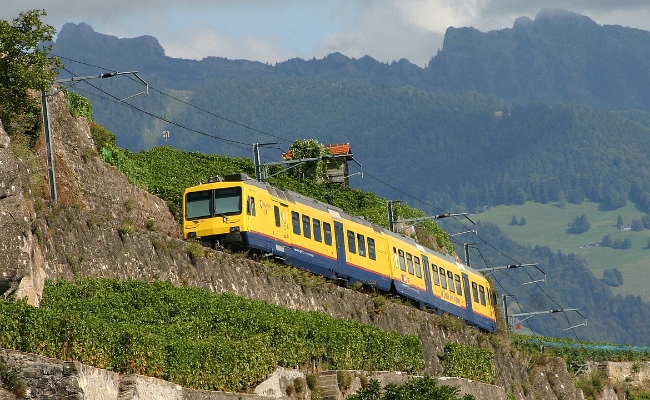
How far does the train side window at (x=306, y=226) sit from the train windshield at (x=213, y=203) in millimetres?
4122

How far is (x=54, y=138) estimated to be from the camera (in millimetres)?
45094

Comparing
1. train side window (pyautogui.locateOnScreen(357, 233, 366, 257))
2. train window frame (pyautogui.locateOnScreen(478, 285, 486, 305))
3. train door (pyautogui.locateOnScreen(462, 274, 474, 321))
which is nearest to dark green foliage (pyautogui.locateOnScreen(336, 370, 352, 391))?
train side window (pyautogui.locateOnScreen(357, 233, 366, 257))

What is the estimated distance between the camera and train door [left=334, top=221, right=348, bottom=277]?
5211cm

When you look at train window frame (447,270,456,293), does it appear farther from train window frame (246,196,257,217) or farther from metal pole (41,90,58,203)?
metal pole (41,90,58,203)

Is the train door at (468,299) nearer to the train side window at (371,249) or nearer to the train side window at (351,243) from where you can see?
the train side window at (371,249)

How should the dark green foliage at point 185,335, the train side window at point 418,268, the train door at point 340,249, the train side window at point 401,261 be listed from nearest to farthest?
the dark green foliage at point 185,335, the train door at point 340,249, the train side window at point 401,261, the train side window at point 418,268

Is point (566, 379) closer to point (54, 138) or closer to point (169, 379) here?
point (54, 138)

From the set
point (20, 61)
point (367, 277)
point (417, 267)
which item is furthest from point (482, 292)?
point (20, 61)

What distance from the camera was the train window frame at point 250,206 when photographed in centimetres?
4644

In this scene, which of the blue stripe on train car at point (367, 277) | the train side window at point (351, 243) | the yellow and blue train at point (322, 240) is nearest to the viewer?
the yellow and blue train at point (322, 240)

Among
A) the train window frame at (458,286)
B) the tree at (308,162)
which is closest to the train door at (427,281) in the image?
the train window frame at (458,286)

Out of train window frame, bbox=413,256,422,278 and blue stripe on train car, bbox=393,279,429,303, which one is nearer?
blue stripe on train car, bbox=393,279,429,303

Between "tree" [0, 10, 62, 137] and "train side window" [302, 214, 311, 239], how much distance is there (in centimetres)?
1287

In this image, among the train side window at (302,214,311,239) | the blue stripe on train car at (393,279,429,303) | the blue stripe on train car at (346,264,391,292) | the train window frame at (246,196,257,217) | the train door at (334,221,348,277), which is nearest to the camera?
the train window frame at (246,196,257,217)
